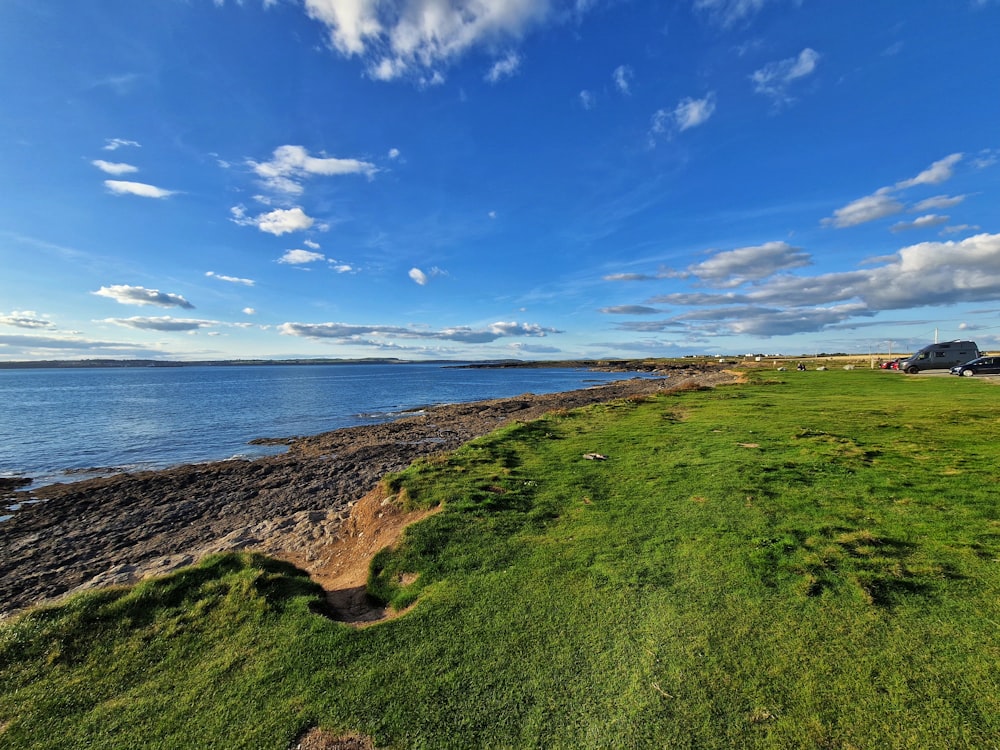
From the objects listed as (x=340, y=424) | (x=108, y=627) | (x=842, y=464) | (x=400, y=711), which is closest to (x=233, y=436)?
(x=340, y=424)

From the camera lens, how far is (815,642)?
212 inches

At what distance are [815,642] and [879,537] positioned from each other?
12.7 ft

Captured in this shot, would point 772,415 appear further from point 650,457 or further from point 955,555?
point 955,555

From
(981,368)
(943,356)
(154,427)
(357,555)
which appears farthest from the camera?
(943,356)

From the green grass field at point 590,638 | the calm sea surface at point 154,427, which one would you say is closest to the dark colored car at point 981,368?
the green grass field at point 590,638

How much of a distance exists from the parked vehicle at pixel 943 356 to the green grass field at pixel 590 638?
4546 centimetres

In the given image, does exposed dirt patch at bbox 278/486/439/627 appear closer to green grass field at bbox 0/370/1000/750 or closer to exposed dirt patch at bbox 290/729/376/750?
green grass field at bbox 0/370/1000/750

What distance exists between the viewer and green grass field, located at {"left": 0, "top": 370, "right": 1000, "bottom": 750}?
14.8 feet

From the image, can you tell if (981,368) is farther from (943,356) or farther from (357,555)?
(357,555)

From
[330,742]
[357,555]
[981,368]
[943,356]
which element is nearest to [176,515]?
[357,555]

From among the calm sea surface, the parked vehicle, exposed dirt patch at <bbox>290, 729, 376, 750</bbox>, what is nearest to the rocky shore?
the calm sea surface

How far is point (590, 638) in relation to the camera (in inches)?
227

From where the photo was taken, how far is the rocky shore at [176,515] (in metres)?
12.4

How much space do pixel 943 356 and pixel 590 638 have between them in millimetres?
57824
